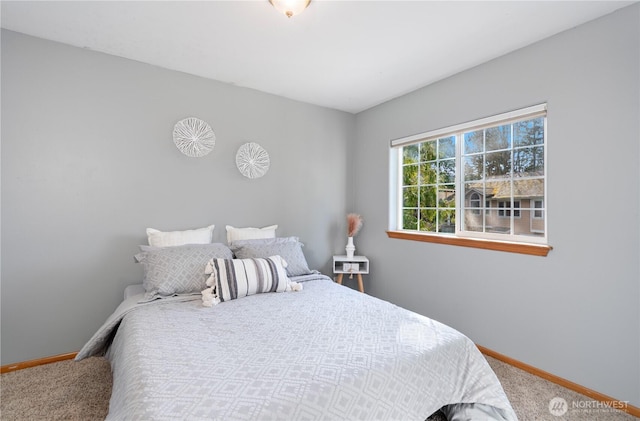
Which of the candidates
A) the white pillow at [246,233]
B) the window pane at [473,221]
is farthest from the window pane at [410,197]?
the white pillow at [246,233]

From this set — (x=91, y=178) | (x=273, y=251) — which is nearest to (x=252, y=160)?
(x=273, y=251)

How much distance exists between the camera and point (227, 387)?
1082 mm

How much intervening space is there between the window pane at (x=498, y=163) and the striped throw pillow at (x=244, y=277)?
1.98 meters

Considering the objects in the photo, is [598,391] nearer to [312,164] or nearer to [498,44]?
[498,44]

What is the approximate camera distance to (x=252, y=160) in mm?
3094

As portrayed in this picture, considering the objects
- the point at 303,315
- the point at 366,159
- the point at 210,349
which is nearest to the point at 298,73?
the point at 366,159

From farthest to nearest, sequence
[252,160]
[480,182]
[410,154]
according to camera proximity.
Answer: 1. [410,154]
2. [252,160]
3. [480,182]

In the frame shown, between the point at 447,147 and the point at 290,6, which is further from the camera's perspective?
the point at 447,147

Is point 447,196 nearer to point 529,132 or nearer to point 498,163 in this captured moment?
point 498,163

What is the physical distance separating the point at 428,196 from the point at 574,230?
4.35 ft

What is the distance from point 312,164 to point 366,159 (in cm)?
70

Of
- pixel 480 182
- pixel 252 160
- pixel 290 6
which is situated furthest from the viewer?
pixel 252 160

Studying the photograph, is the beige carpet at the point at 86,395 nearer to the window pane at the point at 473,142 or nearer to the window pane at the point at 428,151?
the window pane at the point at 473,142

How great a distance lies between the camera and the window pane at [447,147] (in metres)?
2.91
